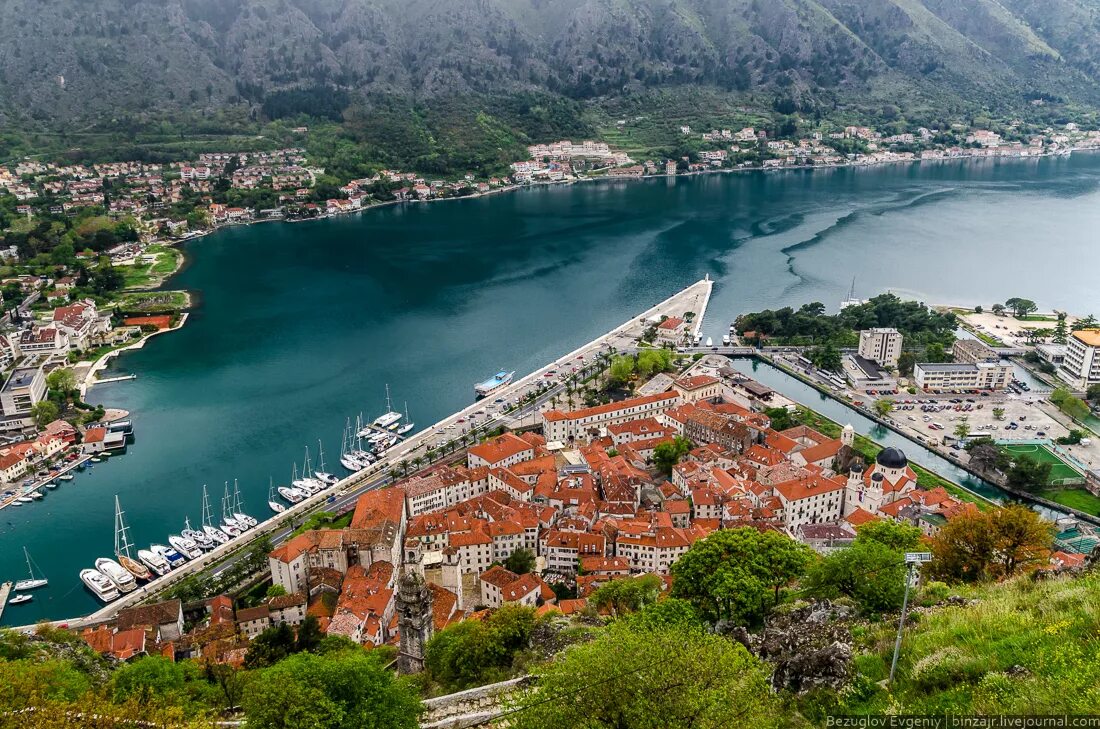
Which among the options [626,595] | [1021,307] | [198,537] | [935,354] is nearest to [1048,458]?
[935,354]

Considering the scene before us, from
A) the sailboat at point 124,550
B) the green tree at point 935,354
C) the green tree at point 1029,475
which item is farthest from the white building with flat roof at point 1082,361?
the sailboat at point 124,550

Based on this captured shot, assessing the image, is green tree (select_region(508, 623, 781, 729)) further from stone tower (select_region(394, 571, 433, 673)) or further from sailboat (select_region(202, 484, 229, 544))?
sailboat (select_region(202, 484, 229, 544))

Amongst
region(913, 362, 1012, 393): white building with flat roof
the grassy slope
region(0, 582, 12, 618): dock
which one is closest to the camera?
the grassy slope

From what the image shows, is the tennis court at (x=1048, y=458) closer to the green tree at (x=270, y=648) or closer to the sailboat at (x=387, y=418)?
the sailboat at (x=387, y=418)

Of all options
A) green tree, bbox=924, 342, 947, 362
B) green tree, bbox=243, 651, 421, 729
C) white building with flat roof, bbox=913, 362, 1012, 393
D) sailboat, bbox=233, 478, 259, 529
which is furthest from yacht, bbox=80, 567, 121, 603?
green tree, bbox=924, 342, 947, 362

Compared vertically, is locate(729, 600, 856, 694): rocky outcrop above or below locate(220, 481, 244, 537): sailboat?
above

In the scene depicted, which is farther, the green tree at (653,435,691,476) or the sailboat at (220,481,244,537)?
the green tree at (653,435,691,476)

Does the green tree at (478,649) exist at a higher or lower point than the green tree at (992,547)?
lower
